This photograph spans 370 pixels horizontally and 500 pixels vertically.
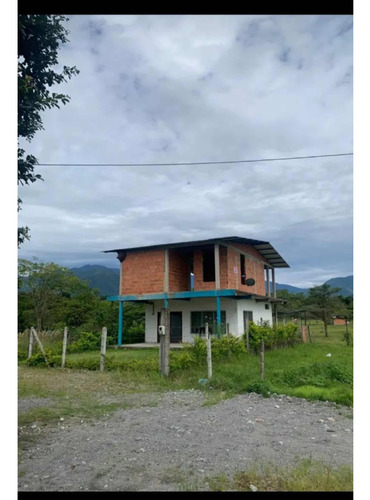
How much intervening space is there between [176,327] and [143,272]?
2582 millimetres

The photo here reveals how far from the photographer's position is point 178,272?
13773mm

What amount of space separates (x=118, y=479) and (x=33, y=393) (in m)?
4.15

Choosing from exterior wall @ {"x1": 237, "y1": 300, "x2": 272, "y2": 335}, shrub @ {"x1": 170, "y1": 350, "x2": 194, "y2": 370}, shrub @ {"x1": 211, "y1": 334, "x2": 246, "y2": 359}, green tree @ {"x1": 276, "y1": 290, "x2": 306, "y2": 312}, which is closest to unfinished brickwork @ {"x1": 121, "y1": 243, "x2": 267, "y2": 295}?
exterior wall @ {"x1": 237, "y1": 300, "x2": 272, "y2": 335}

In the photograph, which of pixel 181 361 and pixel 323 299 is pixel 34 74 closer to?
pixel 181 361

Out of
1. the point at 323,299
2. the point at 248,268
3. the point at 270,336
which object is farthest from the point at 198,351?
the point at 323,299

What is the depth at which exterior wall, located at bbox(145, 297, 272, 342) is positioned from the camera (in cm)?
1326

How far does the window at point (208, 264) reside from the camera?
13.5m

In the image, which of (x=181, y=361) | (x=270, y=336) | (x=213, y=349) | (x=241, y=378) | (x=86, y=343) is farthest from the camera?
Result: (x=86, y=343)

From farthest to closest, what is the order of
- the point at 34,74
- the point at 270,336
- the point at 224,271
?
the point at 224,271, the point at 270,336, the point at 34,74

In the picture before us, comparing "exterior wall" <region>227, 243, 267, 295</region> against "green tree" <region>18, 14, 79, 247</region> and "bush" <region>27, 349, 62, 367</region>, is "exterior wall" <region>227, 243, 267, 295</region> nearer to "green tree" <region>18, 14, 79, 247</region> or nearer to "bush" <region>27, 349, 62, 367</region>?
"bush" <region>27, 349, 62, 367</region>

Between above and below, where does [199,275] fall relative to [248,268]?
below
